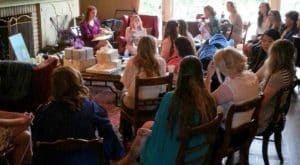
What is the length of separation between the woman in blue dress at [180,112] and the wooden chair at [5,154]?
105 cm

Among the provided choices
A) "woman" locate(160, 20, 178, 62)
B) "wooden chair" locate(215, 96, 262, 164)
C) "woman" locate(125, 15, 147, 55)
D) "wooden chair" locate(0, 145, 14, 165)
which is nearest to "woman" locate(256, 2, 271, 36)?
"woman" locate(125, 15, 147, 55)

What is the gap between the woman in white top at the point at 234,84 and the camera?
10.3 ft

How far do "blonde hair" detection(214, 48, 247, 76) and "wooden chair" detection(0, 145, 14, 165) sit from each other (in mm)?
1563

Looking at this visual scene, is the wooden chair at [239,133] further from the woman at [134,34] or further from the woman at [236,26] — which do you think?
the woman at [236,26]

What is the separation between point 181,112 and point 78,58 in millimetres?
2848

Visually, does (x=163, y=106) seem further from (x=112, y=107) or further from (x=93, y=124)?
(x=112, y=107)

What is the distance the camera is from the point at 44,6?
290 inches

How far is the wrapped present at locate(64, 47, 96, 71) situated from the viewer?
5109 mm

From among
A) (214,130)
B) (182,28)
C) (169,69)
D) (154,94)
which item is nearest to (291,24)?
(182,28)

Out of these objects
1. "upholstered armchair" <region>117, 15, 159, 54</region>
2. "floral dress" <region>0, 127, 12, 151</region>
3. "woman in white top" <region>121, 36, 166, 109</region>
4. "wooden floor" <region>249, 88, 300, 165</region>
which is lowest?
"wooden floor" <region>249, 88, 300, 165</region>

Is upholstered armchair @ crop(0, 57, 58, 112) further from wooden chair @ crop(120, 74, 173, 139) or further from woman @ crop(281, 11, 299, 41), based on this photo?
woman @ crop(281, 11, 299, 41)

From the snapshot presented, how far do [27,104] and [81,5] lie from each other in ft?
16.5

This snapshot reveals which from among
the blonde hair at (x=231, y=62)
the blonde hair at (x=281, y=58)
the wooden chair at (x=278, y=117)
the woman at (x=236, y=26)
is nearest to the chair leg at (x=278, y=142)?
the wooden chair at (x=278, y=117)

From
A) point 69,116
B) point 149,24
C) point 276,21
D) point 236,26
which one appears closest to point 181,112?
point 69,116
